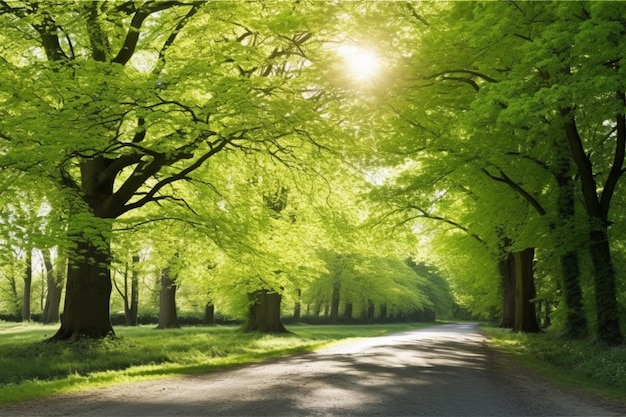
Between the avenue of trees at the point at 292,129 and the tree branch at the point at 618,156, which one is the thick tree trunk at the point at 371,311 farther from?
the tree branch at the point at 618,156

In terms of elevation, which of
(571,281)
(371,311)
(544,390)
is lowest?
(371,311)

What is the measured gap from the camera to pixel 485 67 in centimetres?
1633

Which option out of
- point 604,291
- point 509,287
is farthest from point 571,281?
point 509,287

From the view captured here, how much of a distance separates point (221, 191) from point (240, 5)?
699 cm

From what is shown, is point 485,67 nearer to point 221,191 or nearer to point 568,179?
point 568,179

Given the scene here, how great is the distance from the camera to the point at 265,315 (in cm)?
2886

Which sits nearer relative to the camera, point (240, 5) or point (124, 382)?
point (124, 382)

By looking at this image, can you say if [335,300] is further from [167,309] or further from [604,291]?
[604,291]

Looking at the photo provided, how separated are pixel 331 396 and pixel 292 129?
30.3ft

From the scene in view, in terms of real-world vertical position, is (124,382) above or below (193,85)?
below

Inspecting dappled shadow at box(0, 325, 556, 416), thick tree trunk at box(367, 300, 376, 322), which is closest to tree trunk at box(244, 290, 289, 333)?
dappled shadow at box(0, 325, 556, 416)

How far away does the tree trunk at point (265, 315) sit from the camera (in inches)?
1128

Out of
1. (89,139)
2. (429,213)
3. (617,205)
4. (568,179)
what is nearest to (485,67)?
(568,179)

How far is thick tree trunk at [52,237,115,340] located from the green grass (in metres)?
12.7
